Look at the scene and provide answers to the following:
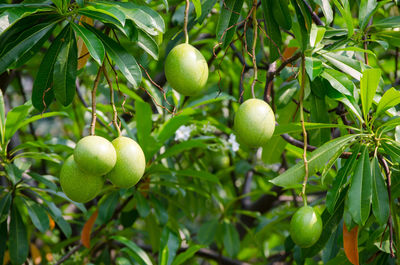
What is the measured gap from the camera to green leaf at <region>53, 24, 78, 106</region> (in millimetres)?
1177

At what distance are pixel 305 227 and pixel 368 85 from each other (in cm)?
43

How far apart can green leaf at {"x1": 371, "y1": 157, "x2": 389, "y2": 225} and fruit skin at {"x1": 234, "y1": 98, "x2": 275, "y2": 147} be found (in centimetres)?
39

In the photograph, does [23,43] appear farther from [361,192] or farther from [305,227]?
[361,192]

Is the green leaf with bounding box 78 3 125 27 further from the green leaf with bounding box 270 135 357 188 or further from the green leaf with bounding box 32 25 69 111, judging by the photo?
the green leaf with bounding box 270 135 357 188

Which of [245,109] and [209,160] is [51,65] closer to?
[245,109]

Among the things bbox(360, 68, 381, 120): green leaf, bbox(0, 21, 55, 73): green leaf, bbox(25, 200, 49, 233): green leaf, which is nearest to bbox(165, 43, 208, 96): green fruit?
bbox(0, 21, 55, 73): green leaf

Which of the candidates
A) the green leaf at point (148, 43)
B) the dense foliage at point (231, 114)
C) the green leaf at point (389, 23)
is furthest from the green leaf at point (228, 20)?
the green leaf at point (389, 23)

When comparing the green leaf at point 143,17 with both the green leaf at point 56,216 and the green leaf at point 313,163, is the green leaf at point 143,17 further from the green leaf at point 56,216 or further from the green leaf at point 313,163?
the green leaf at point 56,216

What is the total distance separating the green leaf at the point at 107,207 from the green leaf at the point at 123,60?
95 centimetres

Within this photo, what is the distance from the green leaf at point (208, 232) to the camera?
96.7 inches

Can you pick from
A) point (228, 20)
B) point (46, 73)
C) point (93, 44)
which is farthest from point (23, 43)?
point (228, 20)

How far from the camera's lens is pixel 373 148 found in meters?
1.38

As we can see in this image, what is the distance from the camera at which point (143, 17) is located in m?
1.09

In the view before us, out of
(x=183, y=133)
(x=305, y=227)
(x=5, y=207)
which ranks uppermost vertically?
(x=305, y=227)
